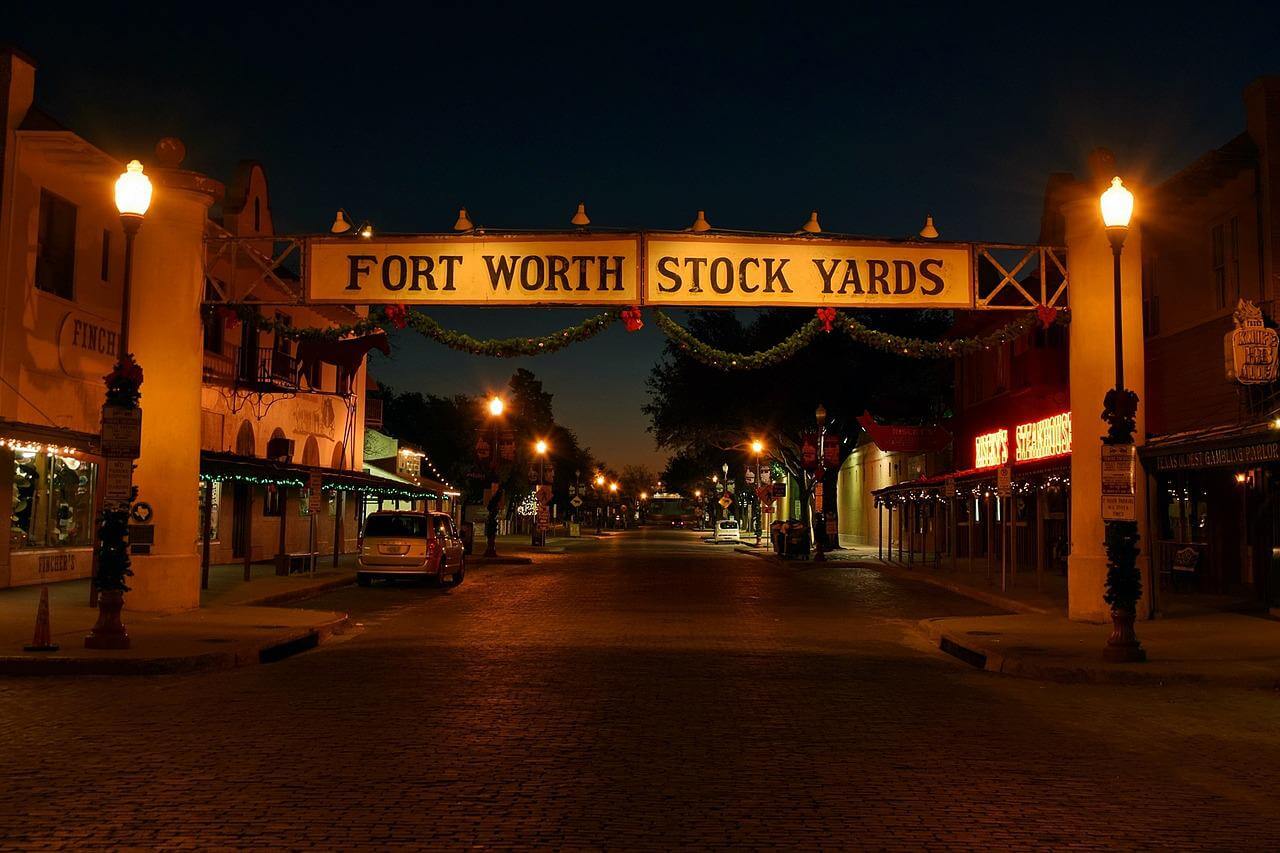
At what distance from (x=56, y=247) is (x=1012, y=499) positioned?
24.4 meters

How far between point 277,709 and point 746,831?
18.2 ft

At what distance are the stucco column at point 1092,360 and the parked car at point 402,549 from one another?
14.1 meters

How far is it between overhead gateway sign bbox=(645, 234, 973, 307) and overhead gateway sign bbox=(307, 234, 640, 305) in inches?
20.9

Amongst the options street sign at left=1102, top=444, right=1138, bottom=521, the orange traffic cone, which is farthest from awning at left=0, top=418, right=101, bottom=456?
street sign at left=1102, top=444, right=1138, bottom=521

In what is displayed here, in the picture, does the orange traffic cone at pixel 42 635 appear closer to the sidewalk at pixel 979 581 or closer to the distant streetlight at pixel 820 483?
the sidewalk at pixel 979 581

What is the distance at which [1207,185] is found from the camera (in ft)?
73.2

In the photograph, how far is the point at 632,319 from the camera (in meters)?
19.6

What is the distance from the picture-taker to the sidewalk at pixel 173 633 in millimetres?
13156

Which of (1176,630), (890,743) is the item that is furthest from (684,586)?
(890,743)

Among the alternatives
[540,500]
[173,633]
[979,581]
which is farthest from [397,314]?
[540,500]

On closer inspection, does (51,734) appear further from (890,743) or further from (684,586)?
(684,586)

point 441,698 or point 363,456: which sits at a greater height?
point 363,456

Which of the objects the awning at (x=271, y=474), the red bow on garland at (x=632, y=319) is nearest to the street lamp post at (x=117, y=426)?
the red bow on garland at (x=632, y=319)

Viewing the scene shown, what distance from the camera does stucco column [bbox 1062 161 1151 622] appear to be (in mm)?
19016
